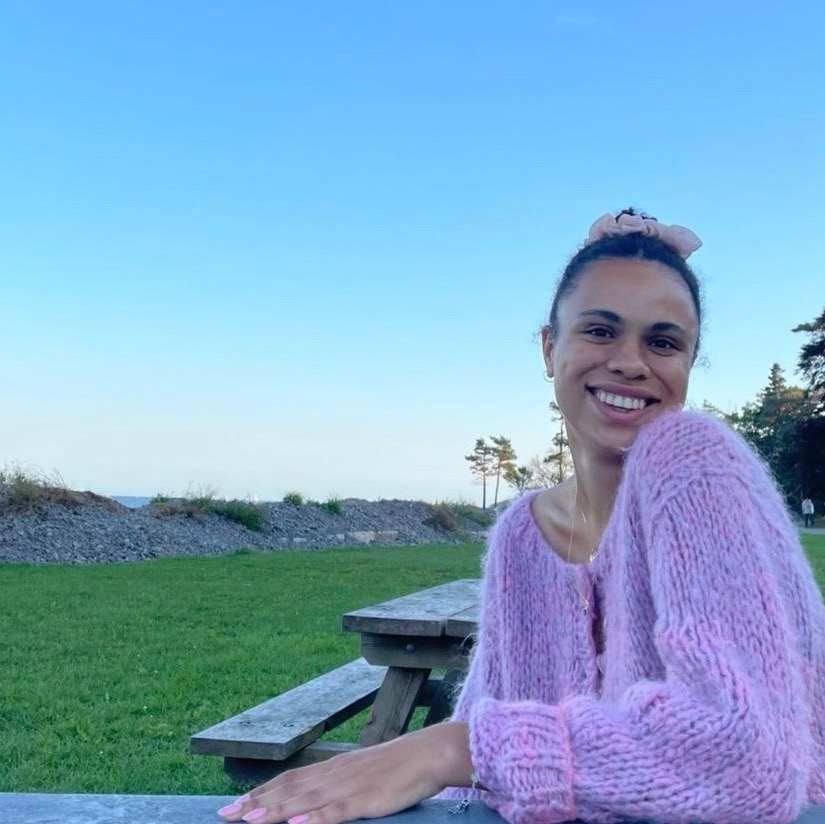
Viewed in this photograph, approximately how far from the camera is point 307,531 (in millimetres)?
17547

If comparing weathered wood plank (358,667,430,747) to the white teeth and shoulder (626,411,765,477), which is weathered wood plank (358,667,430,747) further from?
shoulder (626,411,765,477)

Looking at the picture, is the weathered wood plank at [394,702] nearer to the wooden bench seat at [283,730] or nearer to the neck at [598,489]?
the wooden bench seat at [283,730]

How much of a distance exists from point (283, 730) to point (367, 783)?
86.9 inches

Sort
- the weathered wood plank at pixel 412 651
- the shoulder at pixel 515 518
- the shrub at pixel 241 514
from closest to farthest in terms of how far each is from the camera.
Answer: the shoulder at pixel 515 518, the weathered wood plank at pixel 412 651, the shrub at pixel 241 514

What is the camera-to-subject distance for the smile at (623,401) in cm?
171

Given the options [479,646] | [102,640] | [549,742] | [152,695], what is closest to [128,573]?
[102,640]

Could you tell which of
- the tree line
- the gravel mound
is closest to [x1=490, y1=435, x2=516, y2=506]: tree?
the tree line

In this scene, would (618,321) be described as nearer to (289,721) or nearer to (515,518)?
(515,518)

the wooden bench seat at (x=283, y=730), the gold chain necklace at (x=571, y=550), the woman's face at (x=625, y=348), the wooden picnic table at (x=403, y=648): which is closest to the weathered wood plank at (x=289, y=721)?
the wooden bench seat at (x=283, y=730)

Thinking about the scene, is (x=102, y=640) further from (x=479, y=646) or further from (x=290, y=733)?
(x=479, y=646)

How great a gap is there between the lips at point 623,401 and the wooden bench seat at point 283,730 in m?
1.87

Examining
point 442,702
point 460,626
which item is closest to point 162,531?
point 442,702

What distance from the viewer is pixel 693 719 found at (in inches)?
43.8

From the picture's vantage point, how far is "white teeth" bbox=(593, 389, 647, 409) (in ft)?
5.61
